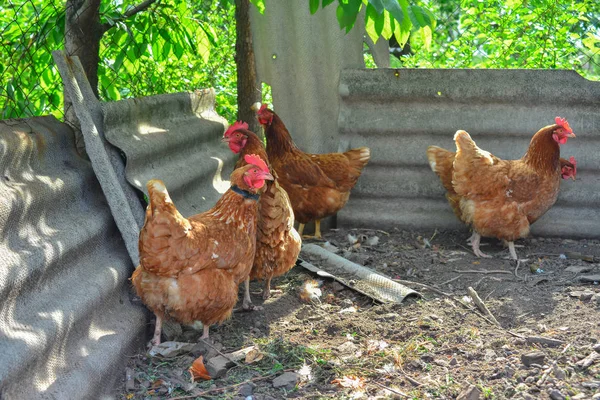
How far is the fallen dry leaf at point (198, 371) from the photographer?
2.90 m

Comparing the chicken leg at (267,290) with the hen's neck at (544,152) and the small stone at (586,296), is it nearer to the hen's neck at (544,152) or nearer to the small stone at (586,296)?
the small stone at (586,296)

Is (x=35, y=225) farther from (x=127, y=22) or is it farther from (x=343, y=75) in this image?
(x=343, y=75)

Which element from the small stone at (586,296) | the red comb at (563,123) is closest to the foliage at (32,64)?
the small stone at (586,296)

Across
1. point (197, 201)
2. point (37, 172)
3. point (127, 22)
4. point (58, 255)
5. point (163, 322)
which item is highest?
point (127, 22)

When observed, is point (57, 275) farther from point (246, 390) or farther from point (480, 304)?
point (480, 304)

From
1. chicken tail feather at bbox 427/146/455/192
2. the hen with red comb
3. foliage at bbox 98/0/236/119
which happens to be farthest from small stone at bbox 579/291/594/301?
foliage at bbox 98/0/236/119

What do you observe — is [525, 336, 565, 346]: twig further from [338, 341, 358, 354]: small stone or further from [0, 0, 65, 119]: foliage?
[0, 0, 65, 119]: foliage

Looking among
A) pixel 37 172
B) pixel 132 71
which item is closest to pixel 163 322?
pixel 37 172

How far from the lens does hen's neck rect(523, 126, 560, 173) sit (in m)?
4.70

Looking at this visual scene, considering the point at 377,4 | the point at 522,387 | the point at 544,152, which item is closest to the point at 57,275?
the point at 377,4

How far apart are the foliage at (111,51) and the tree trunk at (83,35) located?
71mm

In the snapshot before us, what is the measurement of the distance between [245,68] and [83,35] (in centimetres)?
188

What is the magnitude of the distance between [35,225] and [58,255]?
0.17 m

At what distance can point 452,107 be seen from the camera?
16.8ft
